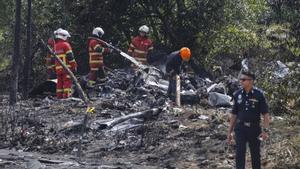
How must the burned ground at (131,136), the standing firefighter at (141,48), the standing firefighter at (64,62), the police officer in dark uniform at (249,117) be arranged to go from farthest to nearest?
the standing firefighter at (141,48) < the standing firefighter at (64,62) < the burned ground at (131,136) < the police officer in dark uniform at (249,117)

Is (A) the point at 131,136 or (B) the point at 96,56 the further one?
(B) the point at 96,56

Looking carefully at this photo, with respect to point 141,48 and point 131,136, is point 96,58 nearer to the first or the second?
point 141,48

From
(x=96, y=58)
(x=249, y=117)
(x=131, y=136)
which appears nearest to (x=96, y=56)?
(x=96, y=58)

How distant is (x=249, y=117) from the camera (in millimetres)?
7863

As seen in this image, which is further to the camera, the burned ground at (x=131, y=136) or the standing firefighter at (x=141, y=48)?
the standing firefighter at (x=141, y=48)

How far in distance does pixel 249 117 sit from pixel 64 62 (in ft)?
27.9

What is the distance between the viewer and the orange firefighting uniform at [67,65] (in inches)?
609

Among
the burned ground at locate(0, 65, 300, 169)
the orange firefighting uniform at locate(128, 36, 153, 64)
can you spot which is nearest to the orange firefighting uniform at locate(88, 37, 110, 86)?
the orange firefighting uniform at locate(128, 36, 153, 64)

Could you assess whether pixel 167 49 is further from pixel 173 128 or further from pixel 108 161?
pixel 108 161

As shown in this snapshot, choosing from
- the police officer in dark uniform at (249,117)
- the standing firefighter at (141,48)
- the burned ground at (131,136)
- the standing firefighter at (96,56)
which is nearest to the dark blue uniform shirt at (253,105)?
the police officer in dark uniform at (249,117)

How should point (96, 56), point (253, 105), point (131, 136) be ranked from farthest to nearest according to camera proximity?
point (96, 56)
point (131, 136)
point (253, 105)

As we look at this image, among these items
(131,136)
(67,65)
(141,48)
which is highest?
(141,48)

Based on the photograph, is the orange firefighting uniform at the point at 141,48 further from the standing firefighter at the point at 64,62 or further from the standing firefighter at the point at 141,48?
the standing firefighter at the point at 64,62

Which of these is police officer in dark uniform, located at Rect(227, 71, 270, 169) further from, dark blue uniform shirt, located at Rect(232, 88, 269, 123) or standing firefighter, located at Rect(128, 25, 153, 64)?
standing firefighter, located at Rect(128, 25, 153, 64)
